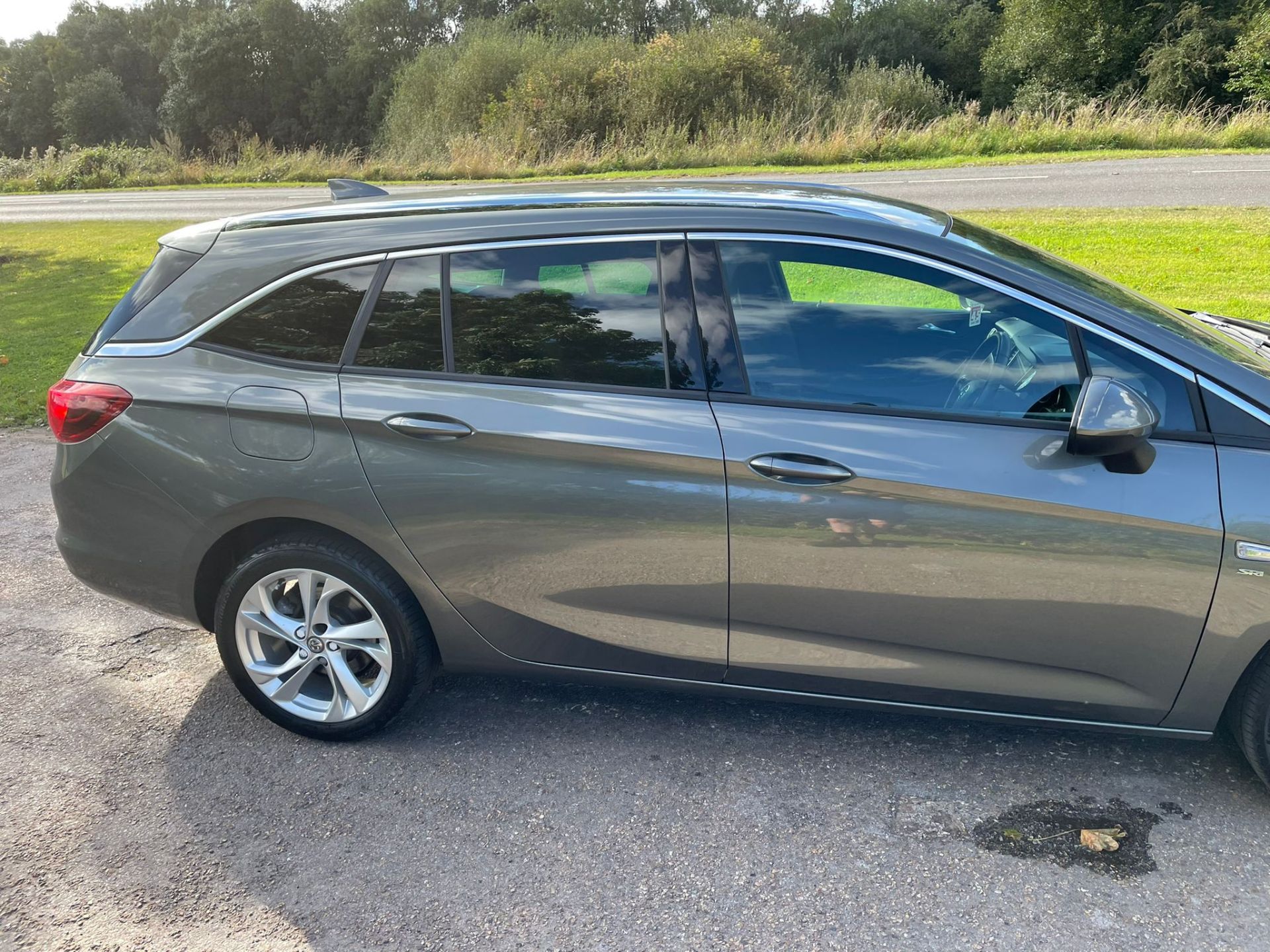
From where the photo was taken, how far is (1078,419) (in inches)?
100

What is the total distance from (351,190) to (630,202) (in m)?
1.34

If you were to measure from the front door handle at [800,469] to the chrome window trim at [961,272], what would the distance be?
0.64 meters

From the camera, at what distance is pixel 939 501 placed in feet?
8.80

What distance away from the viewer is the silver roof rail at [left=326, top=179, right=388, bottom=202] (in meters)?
3.71

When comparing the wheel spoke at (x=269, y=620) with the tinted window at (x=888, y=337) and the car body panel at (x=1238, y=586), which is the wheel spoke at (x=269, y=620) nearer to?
the tinted window at (x=888, y=337)

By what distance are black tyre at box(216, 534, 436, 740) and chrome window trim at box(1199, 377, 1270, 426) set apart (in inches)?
93.8

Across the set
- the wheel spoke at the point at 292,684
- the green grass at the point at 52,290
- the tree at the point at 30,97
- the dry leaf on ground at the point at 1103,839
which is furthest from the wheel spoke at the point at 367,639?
the tree at the point at 30,97

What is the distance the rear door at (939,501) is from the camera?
264cm

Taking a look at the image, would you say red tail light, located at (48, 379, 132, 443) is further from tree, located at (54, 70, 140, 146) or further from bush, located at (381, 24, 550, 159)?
tree, located at (54, 70, 140, 146)

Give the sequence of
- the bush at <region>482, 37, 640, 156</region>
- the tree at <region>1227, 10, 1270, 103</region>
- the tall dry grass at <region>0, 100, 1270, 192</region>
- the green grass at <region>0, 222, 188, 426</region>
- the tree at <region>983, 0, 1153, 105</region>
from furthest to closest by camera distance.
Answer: the tree at <region>983, 0, 1153, 105</region> → the tree at <region>1227, 10, 1270, 103</region> → the bush at <region>482, 37, 640, 156</region> → the tall dry grass at <region>0, 100, 1270, 192</region> → the green grass at <region>0, 222, 188, 426</region>

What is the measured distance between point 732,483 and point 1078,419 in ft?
2.96

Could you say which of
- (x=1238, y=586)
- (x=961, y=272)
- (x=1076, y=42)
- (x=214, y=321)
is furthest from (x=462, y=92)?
(x=1238, y=586)

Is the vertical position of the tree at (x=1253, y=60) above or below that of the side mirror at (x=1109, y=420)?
above

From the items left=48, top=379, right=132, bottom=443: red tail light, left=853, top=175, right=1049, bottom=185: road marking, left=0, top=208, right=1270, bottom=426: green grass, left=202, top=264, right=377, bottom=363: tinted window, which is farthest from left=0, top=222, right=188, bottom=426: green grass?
left=853, top=175, right=1049, bottom=185: road marking
